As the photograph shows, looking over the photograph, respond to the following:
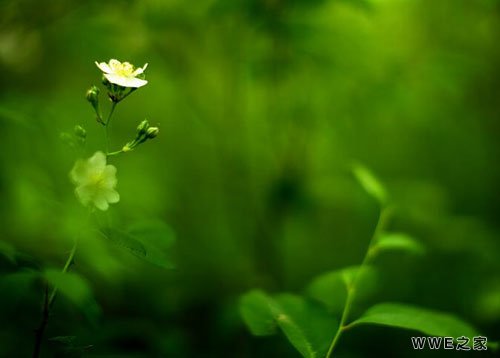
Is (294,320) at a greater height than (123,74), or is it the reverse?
(123,74)

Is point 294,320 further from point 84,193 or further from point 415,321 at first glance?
point 84,193

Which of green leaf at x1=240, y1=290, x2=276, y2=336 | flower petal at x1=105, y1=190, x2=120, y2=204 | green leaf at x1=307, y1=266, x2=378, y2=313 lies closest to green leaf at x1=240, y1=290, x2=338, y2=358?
green leaf at x1=240, y1=290, x2=276, y2=336

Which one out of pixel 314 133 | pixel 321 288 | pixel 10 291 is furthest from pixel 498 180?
pixel 10 291

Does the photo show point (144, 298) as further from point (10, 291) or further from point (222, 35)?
point (10, 291)

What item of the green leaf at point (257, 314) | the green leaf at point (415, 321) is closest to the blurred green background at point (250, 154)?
the green leaf at point (257, 314)

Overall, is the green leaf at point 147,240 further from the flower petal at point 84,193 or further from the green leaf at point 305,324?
the green leaf at point 305,324

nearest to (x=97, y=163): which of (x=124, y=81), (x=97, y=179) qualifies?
(x=97, y=179)
